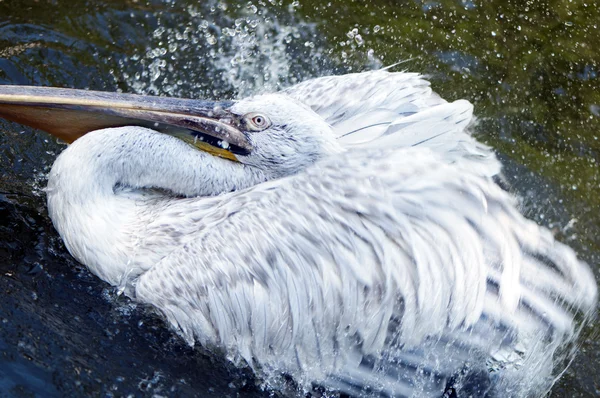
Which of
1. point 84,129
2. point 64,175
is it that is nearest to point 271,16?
point 84,129

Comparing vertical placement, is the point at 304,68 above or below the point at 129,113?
below

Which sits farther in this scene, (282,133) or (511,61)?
(511,61)

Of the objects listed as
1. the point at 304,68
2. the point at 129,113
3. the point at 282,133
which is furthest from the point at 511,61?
the point at 129,113

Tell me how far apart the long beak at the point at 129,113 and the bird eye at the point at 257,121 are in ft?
0.19

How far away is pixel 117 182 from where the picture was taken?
3.04 m

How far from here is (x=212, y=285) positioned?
2.81 meters

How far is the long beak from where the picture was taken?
9.97ft

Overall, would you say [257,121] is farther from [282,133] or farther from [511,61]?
[511,61]

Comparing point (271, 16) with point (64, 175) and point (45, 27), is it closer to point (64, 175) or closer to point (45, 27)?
point (45, 27)

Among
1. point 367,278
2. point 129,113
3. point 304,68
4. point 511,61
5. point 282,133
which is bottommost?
point 367,278

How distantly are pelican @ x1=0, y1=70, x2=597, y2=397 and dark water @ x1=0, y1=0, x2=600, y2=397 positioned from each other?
0.18 m

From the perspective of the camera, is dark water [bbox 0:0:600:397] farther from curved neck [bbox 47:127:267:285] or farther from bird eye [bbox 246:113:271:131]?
bird eye [bbox 246:113:271:131]

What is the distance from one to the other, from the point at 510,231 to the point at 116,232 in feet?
4.69

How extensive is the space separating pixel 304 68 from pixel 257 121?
4.35 feet
